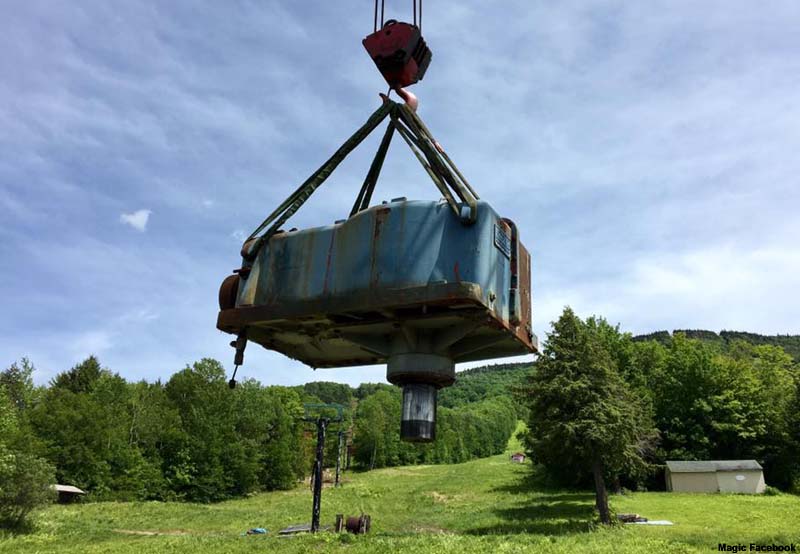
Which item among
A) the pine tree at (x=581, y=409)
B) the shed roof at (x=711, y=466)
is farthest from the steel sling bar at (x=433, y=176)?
the shed roof at (x=711, y=466)

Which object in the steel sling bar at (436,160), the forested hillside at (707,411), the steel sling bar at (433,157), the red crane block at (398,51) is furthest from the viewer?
the forested hillside at (707,411)

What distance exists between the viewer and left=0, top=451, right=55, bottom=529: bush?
35812 mm

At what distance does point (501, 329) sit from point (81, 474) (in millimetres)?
63956

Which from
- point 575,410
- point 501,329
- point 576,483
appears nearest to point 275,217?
point 501,329

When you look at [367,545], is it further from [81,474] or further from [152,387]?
[152,387]

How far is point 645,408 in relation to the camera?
5159 cm

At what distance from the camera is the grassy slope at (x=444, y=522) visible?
2448 centimetres

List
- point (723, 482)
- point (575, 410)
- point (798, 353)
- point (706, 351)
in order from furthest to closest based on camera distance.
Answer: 1. point (798, 353)
2. point (706, 351)
3. point (723, 482)
4. point (575, 410)

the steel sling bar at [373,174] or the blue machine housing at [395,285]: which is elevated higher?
the steel sling bar at [373,174]

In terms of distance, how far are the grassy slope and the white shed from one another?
3.07m

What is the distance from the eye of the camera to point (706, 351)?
61.3 metres

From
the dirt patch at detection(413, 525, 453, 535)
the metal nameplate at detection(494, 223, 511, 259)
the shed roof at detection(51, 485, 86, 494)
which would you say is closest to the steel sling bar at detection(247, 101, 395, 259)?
the metal nameplate at detection(494, 223, 511, 259)

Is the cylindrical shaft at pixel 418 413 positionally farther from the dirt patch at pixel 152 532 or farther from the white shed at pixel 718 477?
the white shed at pixel 718 477

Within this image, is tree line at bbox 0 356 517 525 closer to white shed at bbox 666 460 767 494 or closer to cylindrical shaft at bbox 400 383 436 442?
white shed at bbox 666 460 767 494
